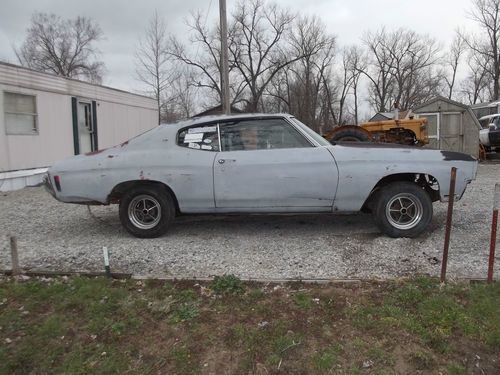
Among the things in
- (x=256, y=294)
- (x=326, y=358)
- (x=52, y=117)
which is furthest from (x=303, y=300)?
(x=52, y=117)

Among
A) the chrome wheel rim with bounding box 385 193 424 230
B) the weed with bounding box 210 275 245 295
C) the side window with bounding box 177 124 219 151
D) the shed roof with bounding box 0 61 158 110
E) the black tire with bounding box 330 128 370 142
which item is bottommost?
the weed with bounding box 210 275 245 295

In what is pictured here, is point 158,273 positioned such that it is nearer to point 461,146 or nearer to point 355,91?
point 461,146

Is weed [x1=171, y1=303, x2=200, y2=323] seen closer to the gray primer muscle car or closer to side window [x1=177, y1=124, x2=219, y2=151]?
the gray primer muscle car

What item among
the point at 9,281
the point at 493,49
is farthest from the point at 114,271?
the point at 493,49

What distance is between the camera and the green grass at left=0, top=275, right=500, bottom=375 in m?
2.59

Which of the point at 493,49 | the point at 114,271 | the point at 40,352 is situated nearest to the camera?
the point at 40,352

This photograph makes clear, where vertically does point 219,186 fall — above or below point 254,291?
above

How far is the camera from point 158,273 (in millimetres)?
4082

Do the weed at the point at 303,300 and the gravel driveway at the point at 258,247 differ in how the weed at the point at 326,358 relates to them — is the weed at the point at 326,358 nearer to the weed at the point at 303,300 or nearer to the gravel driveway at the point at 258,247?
the weed at the point at 303,300

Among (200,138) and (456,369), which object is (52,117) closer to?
(200,138)

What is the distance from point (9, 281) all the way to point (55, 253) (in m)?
0.92

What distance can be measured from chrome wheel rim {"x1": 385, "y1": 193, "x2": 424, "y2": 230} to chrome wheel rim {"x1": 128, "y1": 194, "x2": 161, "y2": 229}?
2.83 m

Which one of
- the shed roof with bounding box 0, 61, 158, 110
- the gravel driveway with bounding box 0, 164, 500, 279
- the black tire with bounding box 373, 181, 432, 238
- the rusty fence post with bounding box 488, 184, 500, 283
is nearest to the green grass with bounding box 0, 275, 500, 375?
the rusty fence post with bounding box 488, 184, 500, 283

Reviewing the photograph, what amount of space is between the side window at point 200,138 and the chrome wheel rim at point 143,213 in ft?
2.77
